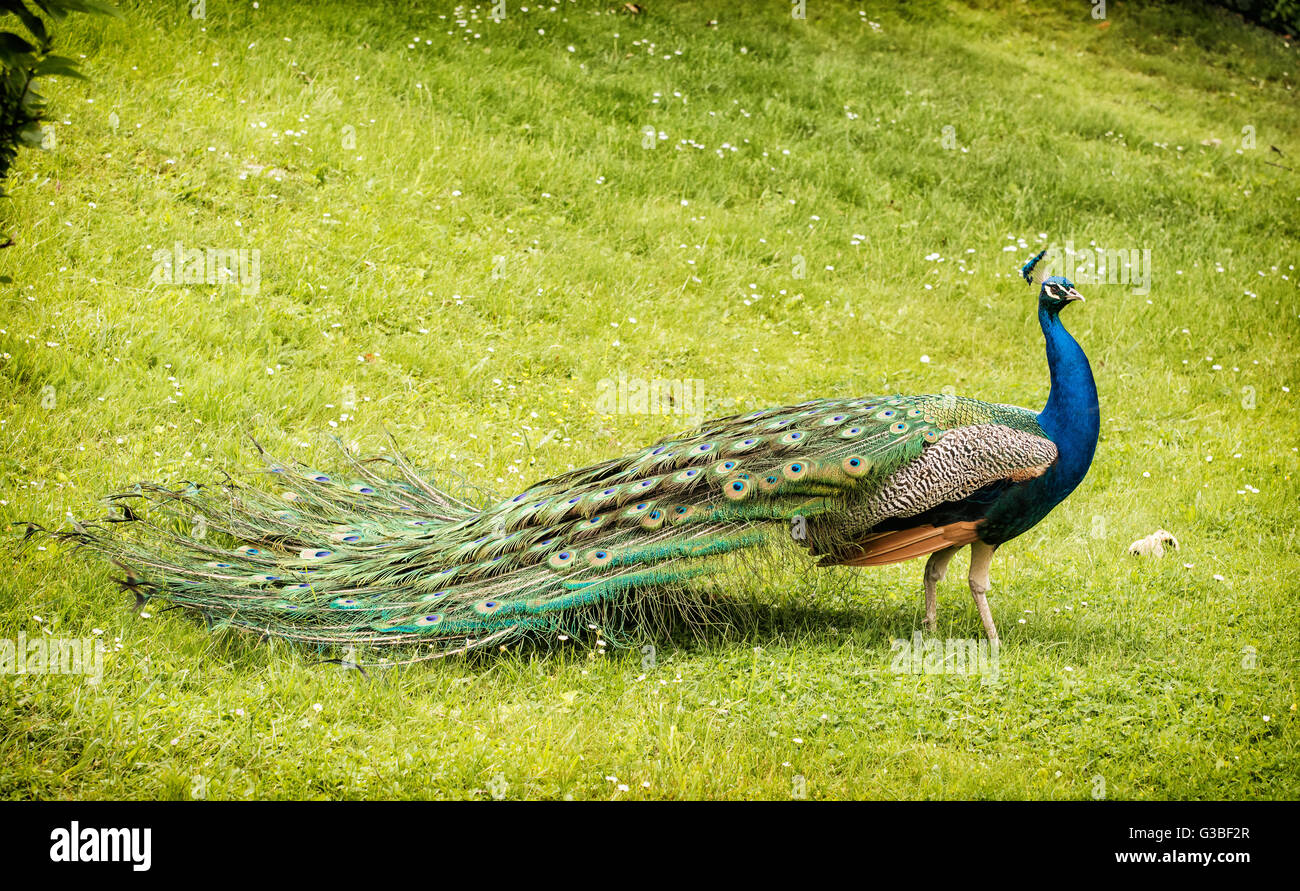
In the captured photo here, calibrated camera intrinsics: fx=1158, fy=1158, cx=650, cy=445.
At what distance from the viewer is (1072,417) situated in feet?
18.5

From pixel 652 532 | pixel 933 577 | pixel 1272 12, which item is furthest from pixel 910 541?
pixel 1272 12

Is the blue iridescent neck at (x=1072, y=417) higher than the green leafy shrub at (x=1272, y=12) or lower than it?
lower

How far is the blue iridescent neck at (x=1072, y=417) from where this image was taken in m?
5.62

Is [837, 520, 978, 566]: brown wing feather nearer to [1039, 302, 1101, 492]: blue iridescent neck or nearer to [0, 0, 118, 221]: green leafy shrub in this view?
[1039, 302, 1101, 492]: blue iridescent neck

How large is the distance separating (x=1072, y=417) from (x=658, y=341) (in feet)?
14.1

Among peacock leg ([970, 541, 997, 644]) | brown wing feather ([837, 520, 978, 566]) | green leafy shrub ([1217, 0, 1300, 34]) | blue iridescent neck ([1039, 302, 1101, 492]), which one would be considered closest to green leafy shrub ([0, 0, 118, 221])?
brown wing feather ([837, 520, 978, 566])

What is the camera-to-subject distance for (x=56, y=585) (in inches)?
216

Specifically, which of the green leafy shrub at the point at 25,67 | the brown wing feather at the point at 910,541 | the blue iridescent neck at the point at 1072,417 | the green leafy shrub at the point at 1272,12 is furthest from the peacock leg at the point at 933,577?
the green leafy shrub at the point at 1272,12

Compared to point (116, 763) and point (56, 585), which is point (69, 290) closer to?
point (56, 585)

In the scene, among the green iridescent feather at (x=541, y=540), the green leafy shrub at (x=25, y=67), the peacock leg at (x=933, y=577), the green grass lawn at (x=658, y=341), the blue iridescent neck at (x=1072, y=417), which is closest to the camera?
the green leafy shrub at (x=25, y=67)

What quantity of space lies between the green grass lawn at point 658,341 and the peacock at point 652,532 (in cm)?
23

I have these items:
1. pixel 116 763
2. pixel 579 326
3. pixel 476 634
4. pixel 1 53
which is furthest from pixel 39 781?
pixel 579 326

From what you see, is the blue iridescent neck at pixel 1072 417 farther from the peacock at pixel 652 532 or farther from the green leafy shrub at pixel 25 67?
the green leafy shrub at pixel 25 67

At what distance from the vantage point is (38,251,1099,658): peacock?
5.39 metres
